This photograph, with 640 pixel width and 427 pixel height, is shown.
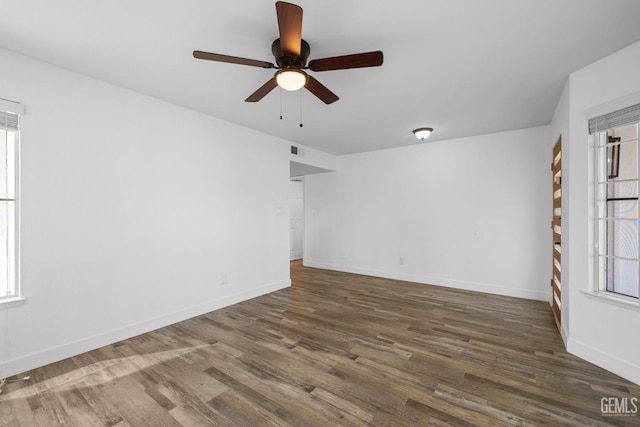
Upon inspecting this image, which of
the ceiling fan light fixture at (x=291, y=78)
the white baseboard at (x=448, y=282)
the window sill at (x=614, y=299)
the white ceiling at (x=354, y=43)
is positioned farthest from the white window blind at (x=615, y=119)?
the white baseboard at (x=448, y=282)

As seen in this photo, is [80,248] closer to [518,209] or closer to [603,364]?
[603,364]

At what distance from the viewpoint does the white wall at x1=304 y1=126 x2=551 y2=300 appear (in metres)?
4.18

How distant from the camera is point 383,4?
1.71m

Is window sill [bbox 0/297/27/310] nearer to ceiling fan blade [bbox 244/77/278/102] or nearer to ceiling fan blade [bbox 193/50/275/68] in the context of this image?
ceiling fan blade [bbox 193/50/275/68]

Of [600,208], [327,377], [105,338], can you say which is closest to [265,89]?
[327,377]

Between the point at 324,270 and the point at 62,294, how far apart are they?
461 cm

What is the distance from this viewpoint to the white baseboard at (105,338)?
223 centimetres

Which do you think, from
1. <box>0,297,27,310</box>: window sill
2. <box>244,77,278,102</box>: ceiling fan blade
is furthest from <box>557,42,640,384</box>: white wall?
<box>0,297,27,310</box>: window sill

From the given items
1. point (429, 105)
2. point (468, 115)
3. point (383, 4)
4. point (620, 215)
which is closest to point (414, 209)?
point (468, 115)

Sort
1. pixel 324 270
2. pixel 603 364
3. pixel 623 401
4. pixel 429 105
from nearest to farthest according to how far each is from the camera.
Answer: pixel 623 401 → pixel 603 364 → pixel 429 105 → pixel 324 270

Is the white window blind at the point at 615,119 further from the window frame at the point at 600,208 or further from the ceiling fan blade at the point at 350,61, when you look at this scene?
the ceiling fan blade at the point at 350,61

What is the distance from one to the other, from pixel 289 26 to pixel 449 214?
428 centimetres

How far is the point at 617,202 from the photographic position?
7.63 feet

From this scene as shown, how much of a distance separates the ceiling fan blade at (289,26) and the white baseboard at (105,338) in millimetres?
3114
